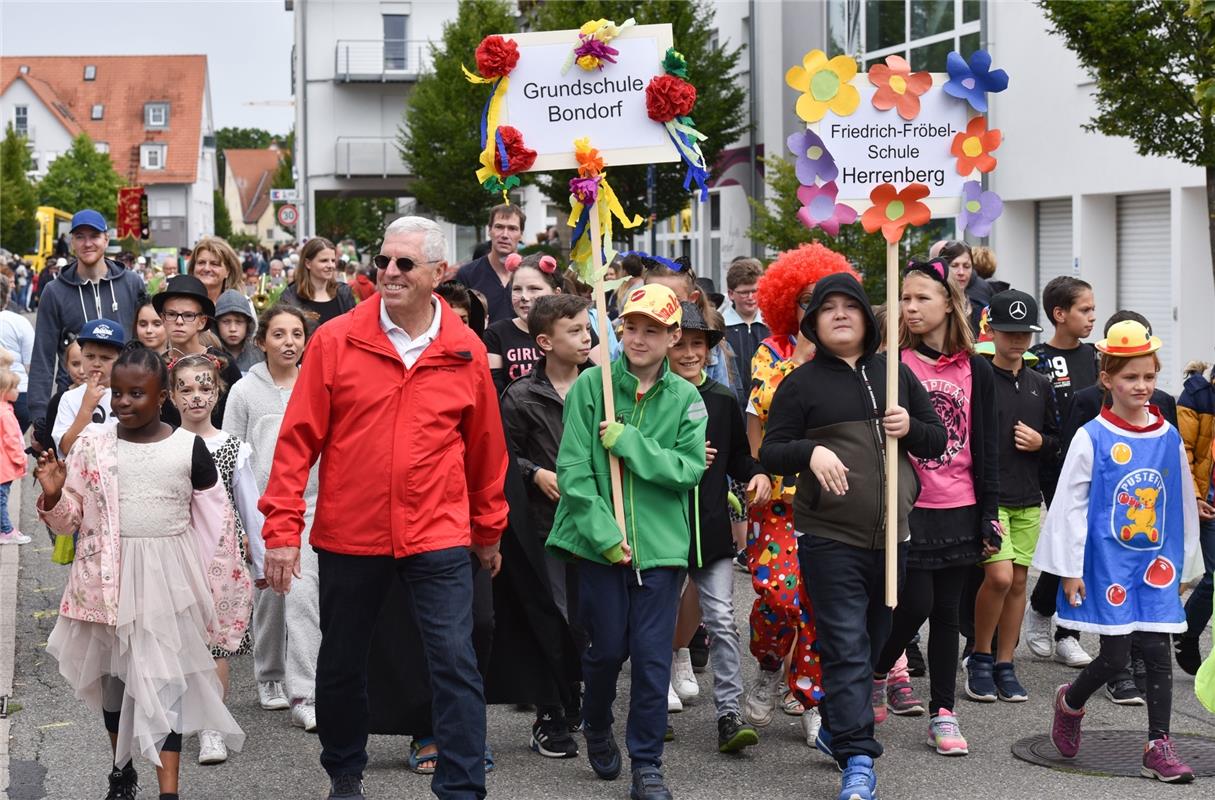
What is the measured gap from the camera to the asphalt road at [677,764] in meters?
6.42

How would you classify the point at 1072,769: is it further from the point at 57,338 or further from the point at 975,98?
the point at 57,338

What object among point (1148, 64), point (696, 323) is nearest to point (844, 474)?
point (696, 323)

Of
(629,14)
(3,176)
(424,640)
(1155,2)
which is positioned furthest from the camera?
(3,176)

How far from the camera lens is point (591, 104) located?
7.22m

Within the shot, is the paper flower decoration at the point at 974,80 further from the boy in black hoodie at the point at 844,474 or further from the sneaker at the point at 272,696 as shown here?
the sneaker at the point at 272,696

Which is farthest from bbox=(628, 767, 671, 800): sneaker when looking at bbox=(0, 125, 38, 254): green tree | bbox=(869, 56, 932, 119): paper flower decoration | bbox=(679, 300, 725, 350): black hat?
bbox=(0, 125, 38, 254): green tree

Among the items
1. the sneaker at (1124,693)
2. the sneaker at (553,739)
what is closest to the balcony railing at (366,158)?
the sneaker at (1124,693)

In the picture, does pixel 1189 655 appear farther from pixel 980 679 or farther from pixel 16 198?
pixel 16 198

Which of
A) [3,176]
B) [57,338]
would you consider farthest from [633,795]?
[3,176]

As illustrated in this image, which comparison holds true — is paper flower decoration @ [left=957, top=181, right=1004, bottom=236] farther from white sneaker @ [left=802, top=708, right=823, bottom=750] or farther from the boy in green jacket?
white sneaker @ [left=802, top=708, right=823, bottom=750]

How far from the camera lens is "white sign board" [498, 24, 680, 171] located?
7.21 meters

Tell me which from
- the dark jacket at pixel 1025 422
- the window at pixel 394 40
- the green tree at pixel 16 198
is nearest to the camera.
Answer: the dark jacket at pixel 1025 422

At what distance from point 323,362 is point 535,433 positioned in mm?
1583

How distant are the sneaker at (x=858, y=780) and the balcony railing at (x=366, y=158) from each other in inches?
2089
